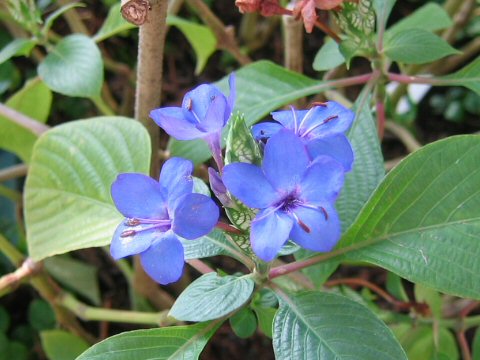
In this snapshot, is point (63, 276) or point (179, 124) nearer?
point (179, 124)

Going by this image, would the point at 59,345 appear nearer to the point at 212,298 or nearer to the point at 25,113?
the point at 25,113

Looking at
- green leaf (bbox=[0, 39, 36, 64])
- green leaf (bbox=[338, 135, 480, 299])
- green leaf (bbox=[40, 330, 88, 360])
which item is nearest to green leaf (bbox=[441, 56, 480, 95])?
green leaf (bbox=[338, 135, 480, 299])

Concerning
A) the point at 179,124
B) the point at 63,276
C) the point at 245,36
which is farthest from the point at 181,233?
the point at 245,36

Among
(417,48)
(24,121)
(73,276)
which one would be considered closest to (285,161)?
(417,48)

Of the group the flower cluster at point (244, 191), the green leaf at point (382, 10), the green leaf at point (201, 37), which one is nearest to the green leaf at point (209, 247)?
the flower cluster at point (244, 191)

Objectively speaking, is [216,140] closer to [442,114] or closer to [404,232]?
[404,232]
